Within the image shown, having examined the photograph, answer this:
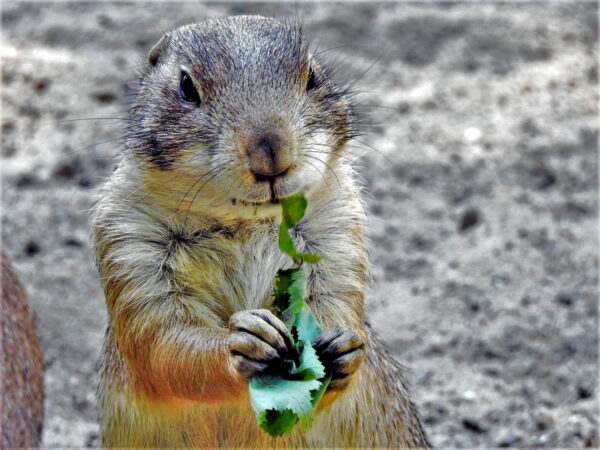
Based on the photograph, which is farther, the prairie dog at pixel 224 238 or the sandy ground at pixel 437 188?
the sandy ground at pixel 437 188

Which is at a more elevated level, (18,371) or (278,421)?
(18,371)

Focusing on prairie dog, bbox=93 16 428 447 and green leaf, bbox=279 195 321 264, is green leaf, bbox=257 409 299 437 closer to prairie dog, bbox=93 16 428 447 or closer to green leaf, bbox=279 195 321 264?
prairie dog, bbox=93 16 428 447

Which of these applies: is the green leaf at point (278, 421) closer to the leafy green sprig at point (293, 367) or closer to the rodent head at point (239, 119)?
the leafy green sprig at point (293, 367)

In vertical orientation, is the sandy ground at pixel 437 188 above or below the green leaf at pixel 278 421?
above

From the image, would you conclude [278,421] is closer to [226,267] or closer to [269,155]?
[226,267]

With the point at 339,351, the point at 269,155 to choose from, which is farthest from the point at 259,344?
the point at 269,155

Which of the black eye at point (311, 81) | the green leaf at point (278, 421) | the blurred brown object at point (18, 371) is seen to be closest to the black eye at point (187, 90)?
the black eye at point (311, 81)

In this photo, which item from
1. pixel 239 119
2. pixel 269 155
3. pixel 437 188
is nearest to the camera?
pixel 269 155
